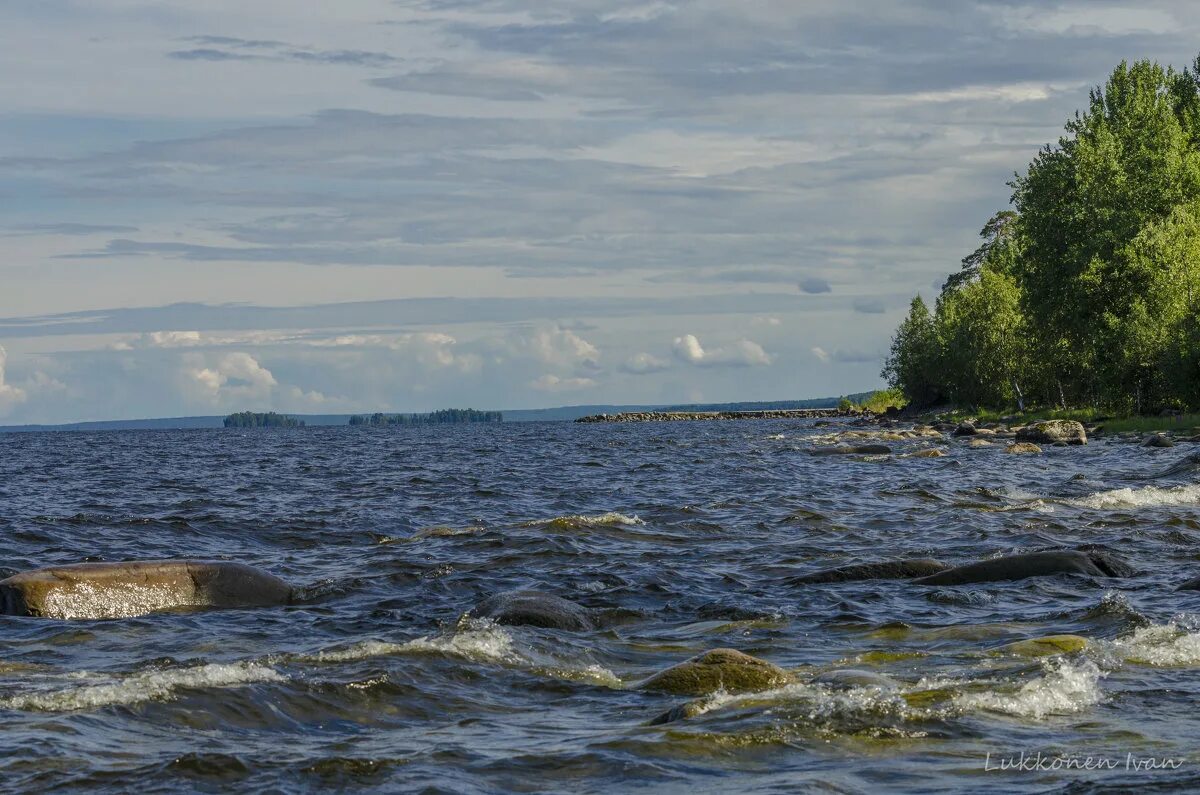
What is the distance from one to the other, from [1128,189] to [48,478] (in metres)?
52.6

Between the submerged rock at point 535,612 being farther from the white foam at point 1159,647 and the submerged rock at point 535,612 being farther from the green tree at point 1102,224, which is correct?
the green tree at point 1102,224

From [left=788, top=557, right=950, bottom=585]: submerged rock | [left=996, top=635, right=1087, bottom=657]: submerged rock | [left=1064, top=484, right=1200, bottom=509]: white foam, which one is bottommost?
[left=1064, top=484, right=1200, bottom=509]: white foam

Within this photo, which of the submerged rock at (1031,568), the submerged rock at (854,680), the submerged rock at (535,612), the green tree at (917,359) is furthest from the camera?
the green tree at (917,359)

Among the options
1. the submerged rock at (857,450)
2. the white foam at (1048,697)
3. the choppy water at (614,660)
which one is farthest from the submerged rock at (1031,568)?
the submerged rock at (857,450)

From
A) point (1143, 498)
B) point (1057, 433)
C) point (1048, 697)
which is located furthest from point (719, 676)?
point (1057, 433)

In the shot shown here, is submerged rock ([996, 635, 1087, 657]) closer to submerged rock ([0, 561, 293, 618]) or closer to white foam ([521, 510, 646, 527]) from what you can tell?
submerged rock ([0, 561, 293, 618])

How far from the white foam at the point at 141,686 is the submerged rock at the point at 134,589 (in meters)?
4.22

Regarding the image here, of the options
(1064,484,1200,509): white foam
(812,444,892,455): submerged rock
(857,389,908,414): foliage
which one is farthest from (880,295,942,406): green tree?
(1064,484,1200,509): white foam

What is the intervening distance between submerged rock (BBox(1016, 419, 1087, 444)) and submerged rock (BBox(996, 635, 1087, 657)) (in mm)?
46346

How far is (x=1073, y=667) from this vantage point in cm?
1170

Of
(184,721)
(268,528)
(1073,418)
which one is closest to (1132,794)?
(184,721)

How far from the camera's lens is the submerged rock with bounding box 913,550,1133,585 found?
59.7ft

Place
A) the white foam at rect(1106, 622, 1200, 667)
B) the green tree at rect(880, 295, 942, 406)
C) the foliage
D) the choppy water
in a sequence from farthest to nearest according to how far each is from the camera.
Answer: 1. the foliage
2. the green tree at rect(880, 295, 942, 406)
3. the white foam at rect(1106, 622, 1200, 667)
4. the choppy water

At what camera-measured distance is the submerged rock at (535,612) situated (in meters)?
15.1
